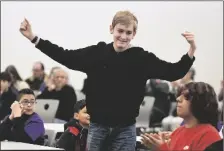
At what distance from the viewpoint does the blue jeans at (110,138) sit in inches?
123

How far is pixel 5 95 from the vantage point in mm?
6934

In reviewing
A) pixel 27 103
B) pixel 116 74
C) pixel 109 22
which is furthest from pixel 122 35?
pixel 109 22

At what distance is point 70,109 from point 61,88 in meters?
0.43

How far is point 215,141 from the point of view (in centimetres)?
288

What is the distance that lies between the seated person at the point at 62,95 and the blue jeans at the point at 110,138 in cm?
432

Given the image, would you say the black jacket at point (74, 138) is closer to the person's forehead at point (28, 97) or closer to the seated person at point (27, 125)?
the seated person at point (27, 125)

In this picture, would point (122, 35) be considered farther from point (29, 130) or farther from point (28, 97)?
point (28, 97)

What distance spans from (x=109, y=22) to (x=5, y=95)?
5.61 meters

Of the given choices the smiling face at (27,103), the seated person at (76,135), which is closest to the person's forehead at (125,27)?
the seated person at (76,135)

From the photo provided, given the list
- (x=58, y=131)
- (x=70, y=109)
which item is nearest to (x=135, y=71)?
(x=58, y=131)

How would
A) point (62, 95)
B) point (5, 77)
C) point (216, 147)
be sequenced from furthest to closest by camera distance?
point (62, 95)
point (5, 77)
point (216, 147)

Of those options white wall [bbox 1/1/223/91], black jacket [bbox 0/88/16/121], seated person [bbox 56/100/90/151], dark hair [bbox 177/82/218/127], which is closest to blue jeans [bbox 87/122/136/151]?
dark hair [bbox 177/82/218/127]

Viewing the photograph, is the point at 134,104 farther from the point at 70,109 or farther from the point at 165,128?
the point at 165,128

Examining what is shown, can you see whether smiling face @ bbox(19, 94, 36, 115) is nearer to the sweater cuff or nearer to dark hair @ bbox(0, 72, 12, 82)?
the sweater cuff
